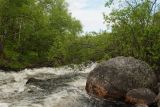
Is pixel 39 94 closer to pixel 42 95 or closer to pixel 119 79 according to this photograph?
pixel 42 95

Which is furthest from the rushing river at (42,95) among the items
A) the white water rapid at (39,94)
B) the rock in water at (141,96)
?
the rock in water at (141,96)

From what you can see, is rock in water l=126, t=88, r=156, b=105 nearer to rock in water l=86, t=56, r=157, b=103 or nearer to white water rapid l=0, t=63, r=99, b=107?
rock in water l=86, t=56, r=157, b=103

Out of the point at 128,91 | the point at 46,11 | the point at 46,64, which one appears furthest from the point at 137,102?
the point at 46,11

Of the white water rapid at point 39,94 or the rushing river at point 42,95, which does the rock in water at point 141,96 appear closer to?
the rushing river at point 42,95

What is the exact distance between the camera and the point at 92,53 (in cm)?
2461

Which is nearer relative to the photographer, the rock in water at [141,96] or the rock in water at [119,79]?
the rock in water at [141,96]

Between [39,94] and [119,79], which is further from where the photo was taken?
[39,94]

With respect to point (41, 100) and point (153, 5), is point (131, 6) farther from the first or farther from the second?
point (41, 100)

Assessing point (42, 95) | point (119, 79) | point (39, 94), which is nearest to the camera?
point (119, 79)

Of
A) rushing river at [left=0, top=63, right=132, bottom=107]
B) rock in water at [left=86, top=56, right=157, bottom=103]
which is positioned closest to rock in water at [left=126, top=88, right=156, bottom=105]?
rock in water at [left=86, top=56, right=157, bottom=103]

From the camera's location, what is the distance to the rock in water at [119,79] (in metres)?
18.8

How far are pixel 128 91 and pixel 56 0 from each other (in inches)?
1770

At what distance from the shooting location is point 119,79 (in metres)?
19.0

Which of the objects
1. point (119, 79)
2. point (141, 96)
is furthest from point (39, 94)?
point (141, 96)
